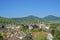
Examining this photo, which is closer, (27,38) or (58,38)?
(27,38)

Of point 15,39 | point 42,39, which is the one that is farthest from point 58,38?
point 15,39

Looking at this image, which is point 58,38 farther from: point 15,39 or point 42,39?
point 15,39

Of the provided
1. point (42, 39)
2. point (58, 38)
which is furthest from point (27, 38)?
point (58, 38)

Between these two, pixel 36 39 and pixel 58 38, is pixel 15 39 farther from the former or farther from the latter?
pixel 58 38

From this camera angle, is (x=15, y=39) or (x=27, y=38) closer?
(x=27, y=38)

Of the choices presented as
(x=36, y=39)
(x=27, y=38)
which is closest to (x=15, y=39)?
(x=36, y=39)

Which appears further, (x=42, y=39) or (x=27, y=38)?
(x=42, y=39)
